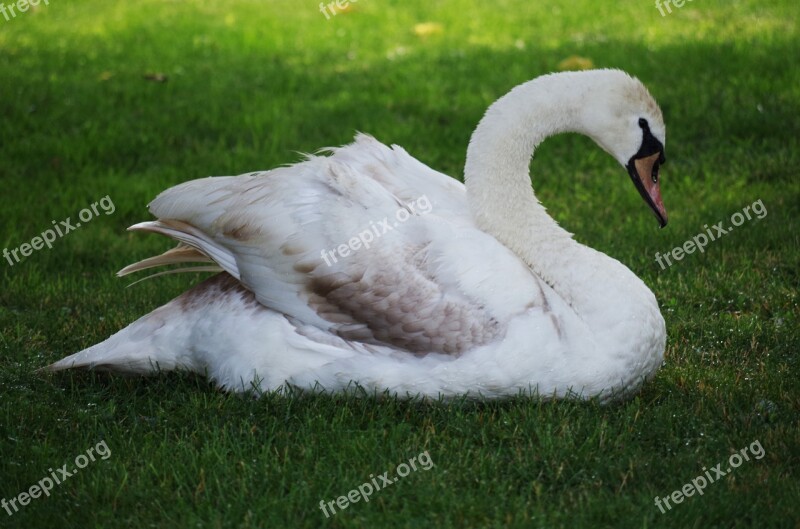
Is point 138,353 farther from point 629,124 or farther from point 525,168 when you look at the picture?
point 629,124

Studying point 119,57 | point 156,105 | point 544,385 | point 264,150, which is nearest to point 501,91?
point 264,150

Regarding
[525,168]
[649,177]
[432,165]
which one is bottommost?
[432,165]

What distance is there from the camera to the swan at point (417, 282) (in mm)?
4266

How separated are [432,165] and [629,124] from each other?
3.33 meters

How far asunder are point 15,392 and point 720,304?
135 inches

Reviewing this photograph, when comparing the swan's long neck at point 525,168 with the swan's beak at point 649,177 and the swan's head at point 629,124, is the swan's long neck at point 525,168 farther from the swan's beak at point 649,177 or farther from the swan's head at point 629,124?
the swan's beak at point 649,177

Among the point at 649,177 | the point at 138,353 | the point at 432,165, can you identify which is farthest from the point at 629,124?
the point at 432,165

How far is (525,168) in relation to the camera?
4.79 metres

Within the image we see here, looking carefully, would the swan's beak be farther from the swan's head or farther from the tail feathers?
the tail feathers

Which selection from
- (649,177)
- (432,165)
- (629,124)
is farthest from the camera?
(432,165)

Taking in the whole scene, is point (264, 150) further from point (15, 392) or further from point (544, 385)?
point (544, 385)

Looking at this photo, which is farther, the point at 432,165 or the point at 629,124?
the point at 432,165

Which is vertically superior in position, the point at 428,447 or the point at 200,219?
the point at 200,219

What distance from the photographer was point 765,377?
4652 mm
